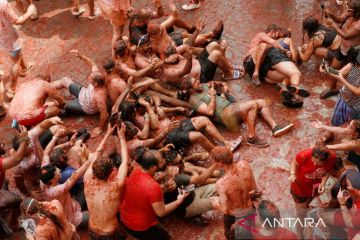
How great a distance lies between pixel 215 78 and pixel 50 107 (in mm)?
2701

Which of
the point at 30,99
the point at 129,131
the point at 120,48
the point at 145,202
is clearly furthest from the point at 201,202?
the point at 30,99

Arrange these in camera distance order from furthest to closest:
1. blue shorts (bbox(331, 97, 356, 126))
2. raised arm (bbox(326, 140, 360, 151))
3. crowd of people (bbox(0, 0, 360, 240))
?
blue shorts (bbox(331, 97, 356, 126)) → raised arm (bbox(326, 140, 360, 151)) → crowd of people (bbox(0, 0, 360, 240))

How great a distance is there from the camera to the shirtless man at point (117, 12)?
29.9ft

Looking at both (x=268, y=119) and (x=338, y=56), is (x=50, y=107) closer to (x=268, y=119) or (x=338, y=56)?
(x=268, y=119)

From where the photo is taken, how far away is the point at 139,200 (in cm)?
604

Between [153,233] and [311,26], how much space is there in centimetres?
424

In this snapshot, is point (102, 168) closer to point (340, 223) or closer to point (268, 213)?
point (268, 213)

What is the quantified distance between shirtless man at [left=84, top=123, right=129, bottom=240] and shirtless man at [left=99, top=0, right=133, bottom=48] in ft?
11.5

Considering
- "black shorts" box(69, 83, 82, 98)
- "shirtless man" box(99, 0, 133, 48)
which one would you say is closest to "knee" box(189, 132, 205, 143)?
"black shorts" box(69, 83, 82, 98)

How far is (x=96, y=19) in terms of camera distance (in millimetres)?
10625

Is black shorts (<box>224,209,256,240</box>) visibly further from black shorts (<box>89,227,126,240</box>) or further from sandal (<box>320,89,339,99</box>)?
sandal (<box>320,89,339,99</box>)

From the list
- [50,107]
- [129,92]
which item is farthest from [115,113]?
[50,107]

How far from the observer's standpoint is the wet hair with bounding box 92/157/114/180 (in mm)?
5945

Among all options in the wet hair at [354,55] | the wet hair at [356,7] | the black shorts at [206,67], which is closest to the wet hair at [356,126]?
the wet hair at [354,55]
